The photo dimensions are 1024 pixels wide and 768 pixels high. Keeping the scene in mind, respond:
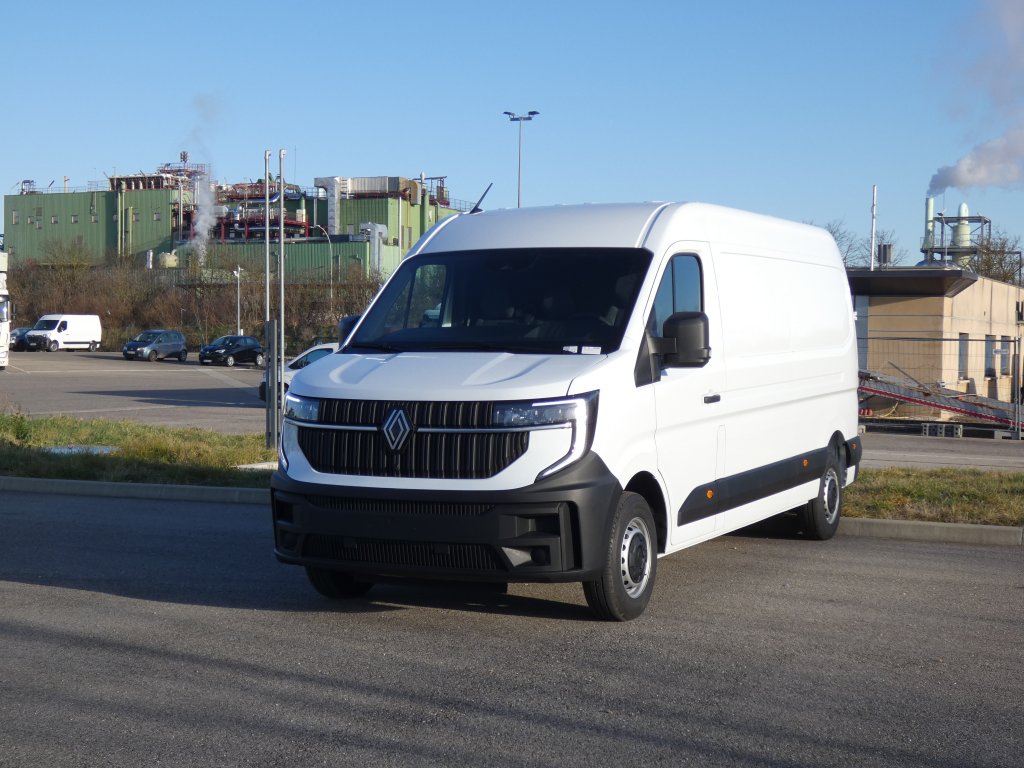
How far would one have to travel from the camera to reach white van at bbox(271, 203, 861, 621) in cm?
675

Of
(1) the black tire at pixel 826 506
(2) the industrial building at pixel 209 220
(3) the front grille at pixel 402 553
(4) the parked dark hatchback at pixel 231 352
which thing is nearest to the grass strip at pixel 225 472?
(1) the black tire at pixel 826 506

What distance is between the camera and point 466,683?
19.8 ft

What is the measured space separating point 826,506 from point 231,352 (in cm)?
5512

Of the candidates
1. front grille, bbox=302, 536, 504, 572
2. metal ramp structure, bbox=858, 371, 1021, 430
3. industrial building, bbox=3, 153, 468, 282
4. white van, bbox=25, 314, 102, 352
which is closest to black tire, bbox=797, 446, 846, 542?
front grille, bbox=302, 536, 504, 572

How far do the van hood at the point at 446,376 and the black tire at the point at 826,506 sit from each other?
12.4 feet

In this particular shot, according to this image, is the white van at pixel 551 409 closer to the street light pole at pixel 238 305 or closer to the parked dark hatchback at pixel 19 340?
the street light pole at pixel 238 305

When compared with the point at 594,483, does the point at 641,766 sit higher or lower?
lower

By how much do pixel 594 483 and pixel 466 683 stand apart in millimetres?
1320

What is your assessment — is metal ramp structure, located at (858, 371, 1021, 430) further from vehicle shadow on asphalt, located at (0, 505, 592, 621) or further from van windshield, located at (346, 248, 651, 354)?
van windshield, located at (346, 248, 651, 354)

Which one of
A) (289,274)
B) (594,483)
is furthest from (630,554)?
(289,274)

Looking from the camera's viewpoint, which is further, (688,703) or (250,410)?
(250,410)

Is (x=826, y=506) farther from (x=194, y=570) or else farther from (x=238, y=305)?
(x=238, y=305)

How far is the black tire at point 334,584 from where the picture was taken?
25.4ft

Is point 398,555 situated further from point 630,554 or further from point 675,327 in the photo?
point 675,327
